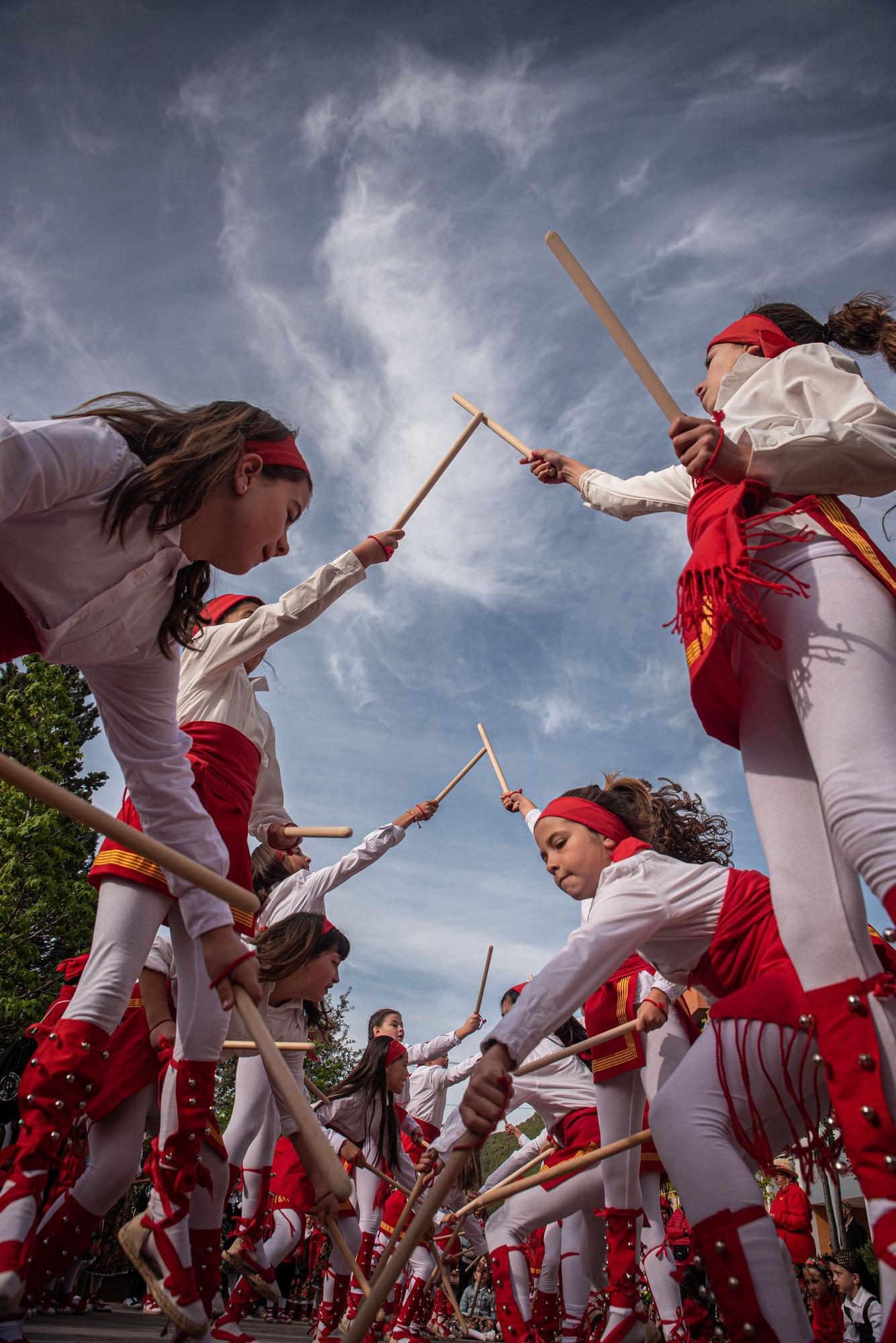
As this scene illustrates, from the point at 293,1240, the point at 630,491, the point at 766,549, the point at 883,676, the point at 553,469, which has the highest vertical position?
the point at 553,469

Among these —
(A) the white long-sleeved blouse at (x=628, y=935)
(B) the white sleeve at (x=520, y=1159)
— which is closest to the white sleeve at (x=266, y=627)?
(A) the white long-sleeved blouse at (x=628, y=935)

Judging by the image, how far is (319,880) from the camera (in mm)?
6902

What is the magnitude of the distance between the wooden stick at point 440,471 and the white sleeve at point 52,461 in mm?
2222

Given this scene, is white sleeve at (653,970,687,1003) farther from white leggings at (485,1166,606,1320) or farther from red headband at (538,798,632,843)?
white leggings at (485,1166,606,1320)

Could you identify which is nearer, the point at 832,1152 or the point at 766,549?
the point at 832,1152

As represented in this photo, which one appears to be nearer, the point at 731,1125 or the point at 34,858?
the point at 731,1125

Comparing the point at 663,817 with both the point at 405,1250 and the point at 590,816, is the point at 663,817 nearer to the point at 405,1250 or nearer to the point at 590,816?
the point at 590,816

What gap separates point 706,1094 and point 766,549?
47.5 inches

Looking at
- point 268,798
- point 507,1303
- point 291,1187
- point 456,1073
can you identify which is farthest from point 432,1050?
point 268,798

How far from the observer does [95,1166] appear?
3102mm

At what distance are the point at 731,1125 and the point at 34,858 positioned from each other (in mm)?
17686

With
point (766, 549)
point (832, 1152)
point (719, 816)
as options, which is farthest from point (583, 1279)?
point (766, 549)

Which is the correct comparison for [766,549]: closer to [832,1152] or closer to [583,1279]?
[832,1152]

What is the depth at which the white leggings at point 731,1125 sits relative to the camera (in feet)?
5.72
